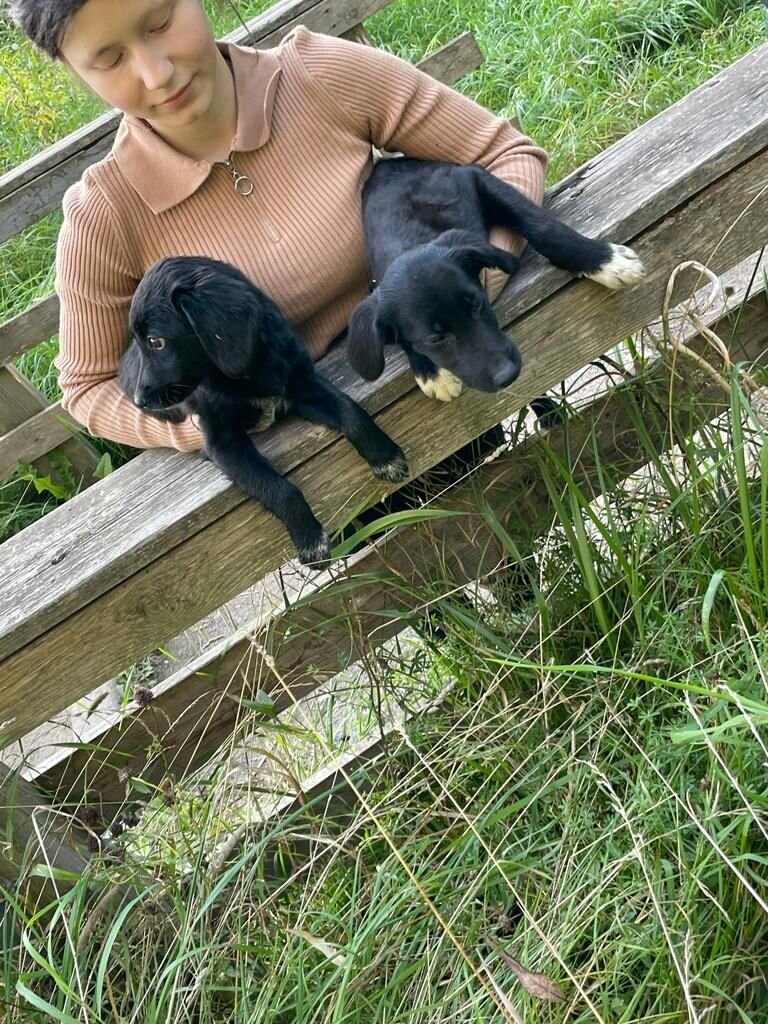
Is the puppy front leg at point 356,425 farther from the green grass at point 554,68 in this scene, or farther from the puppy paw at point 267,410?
the green grass at point 554,68

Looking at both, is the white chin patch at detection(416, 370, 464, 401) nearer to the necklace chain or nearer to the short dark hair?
the necklace chain

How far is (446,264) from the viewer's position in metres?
2.15

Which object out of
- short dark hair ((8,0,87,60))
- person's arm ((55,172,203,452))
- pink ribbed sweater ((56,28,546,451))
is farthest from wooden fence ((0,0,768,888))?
short dark hair ((8,0,87,60))

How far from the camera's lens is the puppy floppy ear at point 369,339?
2.04m

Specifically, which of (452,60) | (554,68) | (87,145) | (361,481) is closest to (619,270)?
(361,481)

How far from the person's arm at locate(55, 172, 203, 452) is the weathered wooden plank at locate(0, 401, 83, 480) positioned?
255 cm

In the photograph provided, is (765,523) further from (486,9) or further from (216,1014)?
(486,9)

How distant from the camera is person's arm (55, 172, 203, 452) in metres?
2.28

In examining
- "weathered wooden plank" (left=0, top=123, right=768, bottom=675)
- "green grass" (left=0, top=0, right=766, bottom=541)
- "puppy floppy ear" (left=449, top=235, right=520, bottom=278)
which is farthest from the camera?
"green grass" (left=0, top=0, right=766, bottom=541)

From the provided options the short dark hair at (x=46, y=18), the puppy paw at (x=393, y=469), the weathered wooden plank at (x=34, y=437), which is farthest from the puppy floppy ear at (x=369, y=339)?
the weathered wooden plank at (x=34, y=437)

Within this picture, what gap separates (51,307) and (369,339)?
3.10 m

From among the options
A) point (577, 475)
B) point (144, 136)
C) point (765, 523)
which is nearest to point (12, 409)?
point (144, 136)

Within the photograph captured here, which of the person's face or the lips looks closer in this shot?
the person's face

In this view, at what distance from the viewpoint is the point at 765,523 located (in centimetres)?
183
